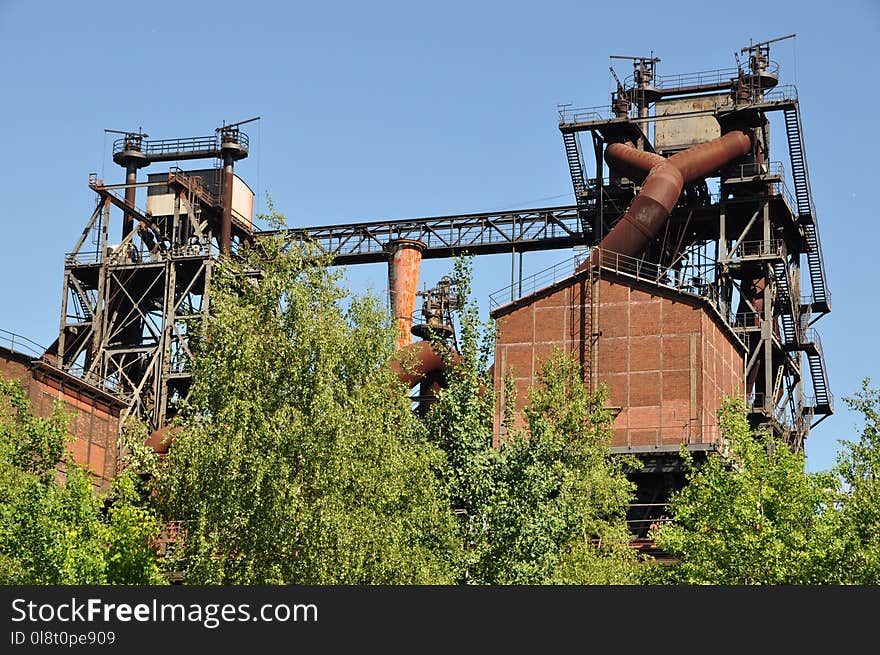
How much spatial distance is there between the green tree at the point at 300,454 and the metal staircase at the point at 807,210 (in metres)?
26.1

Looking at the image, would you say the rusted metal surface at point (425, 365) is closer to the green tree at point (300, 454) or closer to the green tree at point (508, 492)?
the green tree at point (508, 492)

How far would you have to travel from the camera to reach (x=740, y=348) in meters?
50.5

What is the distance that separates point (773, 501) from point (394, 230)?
30.7 metres

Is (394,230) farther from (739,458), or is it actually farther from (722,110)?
(739,458)

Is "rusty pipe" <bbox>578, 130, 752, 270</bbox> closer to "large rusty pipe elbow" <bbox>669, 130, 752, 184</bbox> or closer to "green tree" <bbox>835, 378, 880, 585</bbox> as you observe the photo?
"large rusty pipe elbow" <bbox>669, 130, 752, 184</bbox>

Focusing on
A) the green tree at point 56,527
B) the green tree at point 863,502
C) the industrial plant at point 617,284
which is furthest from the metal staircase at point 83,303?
the green tree at point 863,502

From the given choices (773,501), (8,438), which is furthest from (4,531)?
(773,501)

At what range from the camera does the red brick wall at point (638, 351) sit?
45.6 metres

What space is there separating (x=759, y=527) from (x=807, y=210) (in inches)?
991

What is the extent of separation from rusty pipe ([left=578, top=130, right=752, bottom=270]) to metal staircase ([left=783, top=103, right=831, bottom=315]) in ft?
5.84

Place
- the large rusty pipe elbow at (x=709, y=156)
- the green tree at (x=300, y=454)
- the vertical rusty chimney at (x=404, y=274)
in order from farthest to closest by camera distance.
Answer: the vertical rusty chimney at (x=404, y=274) → the large rusty pipe elbow at (x=709, y=156) → the green tree at (x=300, y=454)

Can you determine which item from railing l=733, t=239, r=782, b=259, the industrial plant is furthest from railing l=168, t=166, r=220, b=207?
railing l=733, t=239, r=782, b=259

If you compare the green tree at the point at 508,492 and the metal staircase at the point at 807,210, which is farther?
the metal staircase at the point at 807,210

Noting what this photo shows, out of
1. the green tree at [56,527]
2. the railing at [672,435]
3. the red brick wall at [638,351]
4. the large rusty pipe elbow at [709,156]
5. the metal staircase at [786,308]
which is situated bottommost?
the green tree at [56,527]
